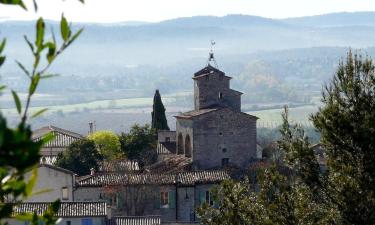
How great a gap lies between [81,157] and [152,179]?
7.11 m

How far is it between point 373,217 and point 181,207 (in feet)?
96.4

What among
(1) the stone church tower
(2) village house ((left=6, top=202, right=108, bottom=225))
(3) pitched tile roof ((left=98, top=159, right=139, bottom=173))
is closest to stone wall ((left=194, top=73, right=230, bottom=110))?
(1) the stone church tower

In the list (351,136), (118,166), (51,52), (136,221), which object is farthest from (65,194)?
(51,52)

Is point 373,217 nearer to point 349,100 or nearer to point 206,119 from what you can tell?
point 349,100

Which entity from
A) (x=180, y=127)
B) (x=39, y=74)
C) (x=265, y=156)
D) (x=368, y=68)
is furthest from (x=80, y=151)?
(x=39, y=74)

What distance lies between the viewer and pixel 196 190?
141ft

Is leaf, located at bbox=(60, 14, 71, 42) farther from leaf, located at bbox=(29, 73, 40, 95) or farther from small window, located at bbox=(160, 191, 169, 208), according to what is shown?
small window, located at bbox=(160, 191, 169, 208)

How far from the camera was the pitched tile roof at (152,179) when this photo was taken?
42750mm

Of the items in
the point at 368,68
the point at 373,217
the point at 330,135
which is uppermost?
the point at 368,68

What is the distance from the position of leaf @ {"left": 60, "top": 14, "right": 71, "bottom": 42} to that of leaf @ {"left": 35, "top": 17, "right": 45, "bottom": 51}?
6 centimetres

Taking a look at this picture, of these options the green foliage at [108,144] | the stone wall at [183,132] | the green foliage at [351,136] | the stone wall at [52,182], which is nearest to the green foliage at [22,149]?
the green foliage at [351,136]

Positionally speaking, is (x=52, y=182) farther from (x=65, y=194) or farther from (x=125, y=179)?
(x=125, y=179)

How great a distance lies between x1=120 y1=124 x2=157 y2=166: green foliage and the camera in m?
52.3

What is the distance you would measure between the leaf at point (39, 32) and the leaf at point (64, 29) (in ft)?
0.19
